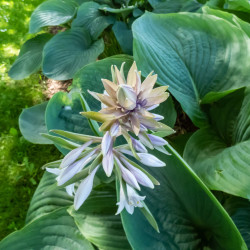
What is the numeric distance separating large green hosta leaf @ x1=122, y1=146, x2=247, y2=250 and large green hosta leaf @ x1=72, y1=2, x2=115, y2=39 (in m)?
1.31

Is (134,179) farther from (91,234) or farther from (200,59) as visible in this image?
(200,59)

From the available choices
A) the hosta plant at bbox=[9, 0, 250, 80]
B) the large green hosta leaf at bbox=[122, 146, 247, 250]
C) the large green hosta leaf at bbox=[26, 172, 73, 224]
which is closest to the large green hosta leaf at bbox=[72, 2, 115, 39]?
the hosta plant at bbox=[9, 0, 250, 80]

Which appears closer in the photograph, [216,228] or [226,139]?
[216,228]

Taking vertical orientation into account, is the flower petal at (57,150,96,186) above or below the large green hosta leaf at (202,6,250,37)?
below

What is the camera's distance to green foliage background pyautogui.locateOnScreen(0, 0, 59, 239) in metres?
1.72

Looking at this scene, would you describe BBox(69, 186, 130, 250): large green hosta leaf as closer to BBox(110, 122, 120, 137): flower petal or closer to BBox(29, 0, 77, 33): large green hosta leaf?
BBox(110, 122, 120, 137): flower petal

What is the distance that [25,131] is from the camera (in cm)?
149

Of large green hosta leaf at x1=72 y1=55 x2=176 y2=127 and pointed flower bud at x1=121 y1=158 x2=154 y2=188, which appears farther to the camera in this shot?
large green hosta leaf at x1=72 y1=55 x2=176 y2=127

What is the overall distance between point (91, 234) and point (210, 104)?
71cm

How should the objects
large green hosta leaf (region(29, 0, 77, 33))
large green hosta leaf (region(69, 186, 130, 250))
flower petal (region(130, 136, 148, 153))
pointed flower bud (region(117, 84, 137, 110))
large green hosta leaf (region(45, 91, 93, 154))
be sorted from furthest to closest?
large green hosta leaf (region(29, 0, 77, 33)) < large green hosta leaf (region(45, 91, 93, 154)) < large green hosta leaf (region(69, 186, 130, 250)) < flower petal (region(130, 136, 148, 153)) < pointed flower bud (region(117, 84, 137, 110))

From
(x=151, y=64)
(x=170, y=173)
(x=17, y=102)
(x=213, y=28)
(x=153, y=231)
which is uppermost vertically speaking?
(x=213, y=28)

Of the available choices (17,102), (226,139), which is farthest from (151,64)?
(17,102)

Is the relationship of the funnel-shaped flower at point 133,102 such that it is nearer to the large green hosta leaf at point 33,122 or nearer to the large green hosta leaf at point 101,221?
the large green hosta leaf at point 101,221

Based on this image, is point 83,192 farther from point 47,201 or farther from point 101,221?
point 47,201
